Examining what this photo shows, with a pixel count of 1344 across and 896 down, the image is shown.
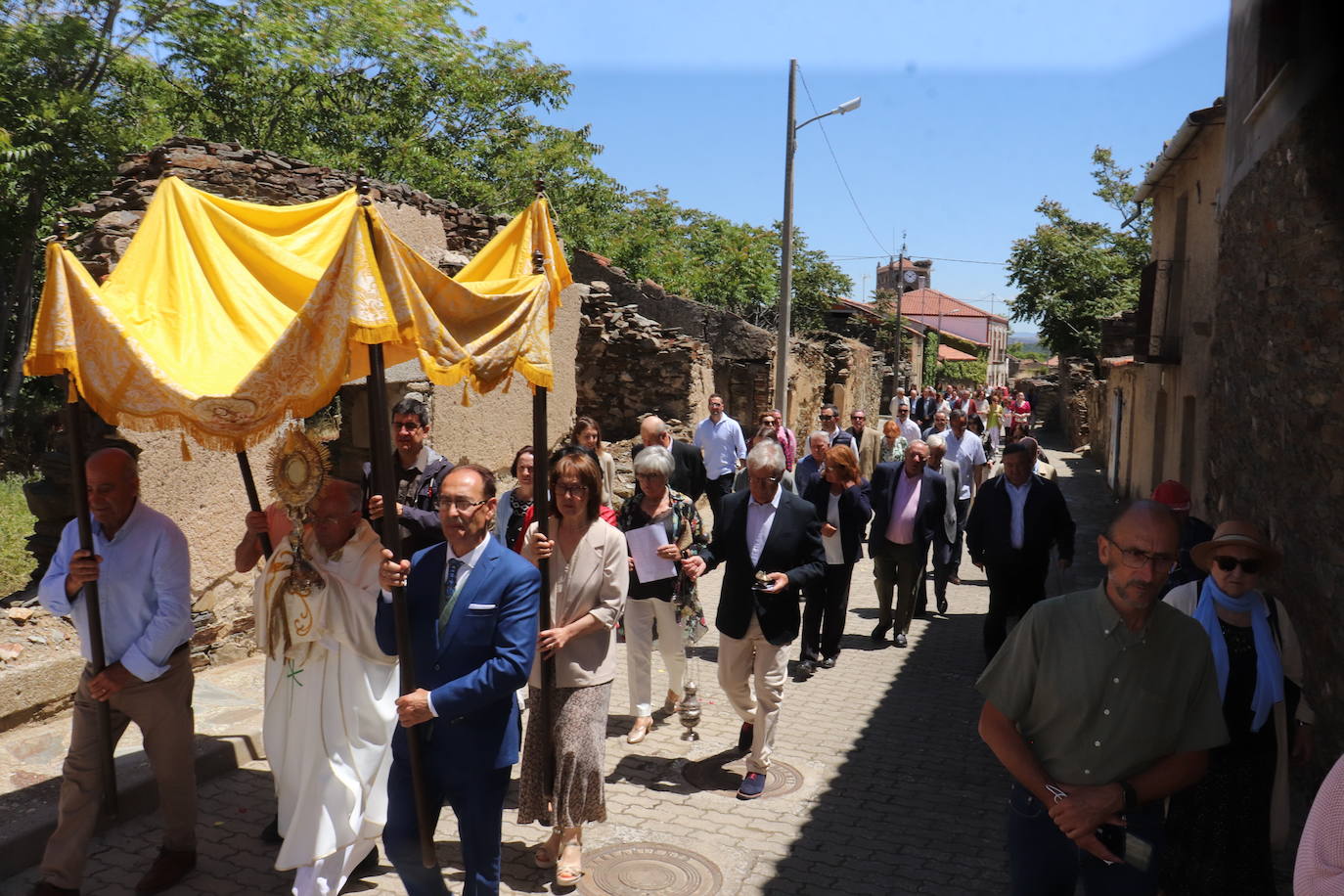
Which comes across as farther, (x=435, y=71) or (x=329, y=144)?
(x=435, y=71)

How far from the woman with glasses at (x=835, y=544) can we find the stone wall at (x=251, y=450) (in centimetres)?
292

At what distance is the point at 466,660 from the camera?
389 cm

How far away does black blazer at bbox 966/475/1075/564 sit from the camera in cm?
770

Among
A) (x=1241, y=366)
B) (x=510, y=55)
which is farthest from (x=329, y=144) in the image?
(x=1241, y=366)

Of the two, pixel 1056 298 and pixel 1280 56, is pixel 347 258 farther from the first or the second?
pixel 1056 298

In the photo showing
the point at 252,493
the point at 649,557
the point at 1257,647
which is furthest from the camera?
the point at 649,557

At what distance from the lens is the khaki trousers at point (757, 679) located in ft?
19.5

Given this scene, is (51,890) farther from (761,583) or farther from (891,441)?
(891,441)

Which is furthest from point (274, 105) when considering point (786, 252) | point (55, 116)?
point (786, 252)

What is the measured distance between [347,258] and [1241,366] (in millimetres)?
7044

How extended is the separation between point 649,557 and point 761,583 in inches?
31.8

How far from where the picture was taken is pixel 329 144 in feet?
75.8

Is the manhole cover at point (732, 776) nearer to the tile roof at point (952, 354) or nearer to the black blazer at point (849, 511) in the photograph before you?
the black blazer at point (849, 511)

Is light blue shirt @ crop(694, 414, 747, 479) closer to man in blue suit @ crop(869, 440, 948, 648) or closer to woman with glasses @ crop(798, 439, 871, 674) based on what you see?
man in blue suit @ crop(869, 440, 948, 648)
